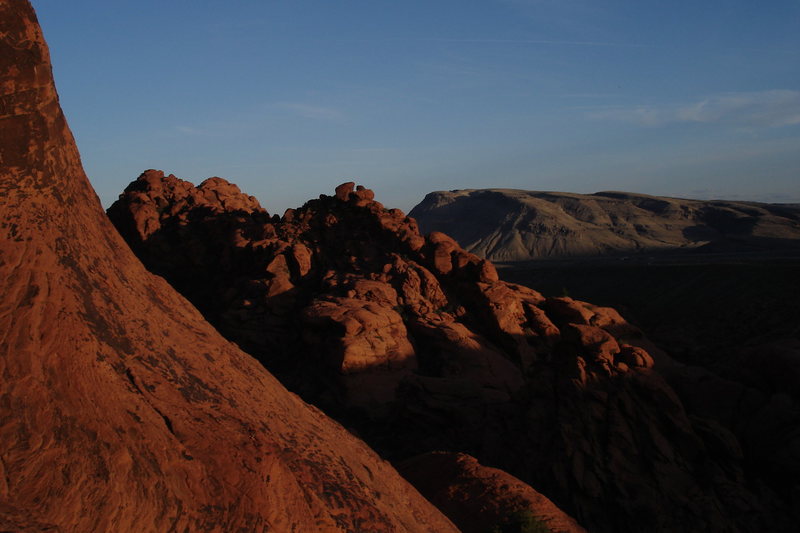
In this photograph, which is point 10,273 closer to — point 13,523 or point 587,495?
point 13,523

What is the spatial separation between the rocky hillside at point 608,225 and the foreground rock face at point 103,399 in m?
96.0

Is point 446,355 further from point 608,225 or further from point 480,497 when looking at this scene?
point 608,225

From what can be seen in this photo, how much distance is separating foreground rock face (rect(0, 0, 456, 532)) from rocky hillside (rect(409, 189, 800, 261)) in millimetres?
96004

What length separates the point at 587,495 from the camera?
14797 mm

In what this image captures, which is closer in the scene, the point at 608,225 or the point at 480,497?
the point at 480,497

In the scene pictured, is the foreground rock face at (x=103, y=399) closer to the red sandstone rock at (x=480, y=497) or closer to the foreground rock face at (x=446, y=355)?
the red sandstone rock at (x=480, y=497)

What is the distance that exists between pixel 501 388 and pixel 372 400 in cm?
516

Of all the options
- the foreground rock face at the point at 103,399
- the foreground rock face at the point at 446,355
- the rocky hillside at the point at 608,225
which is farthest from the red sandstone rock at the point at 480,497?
the rocky hillside at the point at 608,225

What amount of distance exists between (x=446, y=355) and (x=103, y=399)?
19.2 metres

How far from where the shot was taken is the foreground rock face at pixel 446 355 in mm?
14953

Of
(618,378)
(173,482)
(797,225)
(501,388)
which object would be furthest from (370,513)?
(797,225)

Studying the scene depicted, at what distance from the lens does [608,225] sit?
395 feet

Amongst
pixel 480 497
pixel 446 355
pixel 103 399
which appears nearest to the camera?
pixel 103 399

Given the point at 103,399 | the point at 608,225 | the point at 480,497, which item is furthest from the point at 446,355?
the point at 608,225
